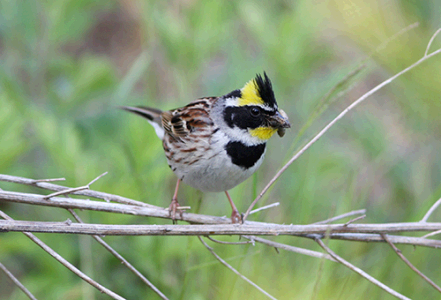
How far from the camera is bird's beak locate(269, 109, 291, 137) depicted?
9.00 feet

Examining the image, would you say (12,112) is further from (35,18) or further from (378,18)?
(378,18)

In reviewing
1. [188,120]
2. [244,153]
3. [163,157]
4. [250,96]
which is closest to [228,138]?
[244,153]

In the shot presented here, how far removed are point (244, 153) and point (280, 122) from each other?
29 centimetres

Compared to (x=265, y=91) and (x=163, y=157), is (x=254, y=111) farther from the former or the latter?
(x=163, y=157)

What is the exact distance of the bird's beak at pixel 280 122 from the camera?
2744mm

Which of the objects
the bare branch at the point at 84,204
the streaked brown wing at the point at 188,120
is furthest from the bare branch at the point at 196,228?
the streaked brown wing at the point at 188,120

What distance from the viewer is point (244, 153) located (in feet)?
9.32

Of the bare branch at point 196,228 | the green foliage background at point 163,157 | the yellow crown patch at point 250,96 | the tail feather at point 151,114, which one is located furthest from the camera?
the tail feather at point 151,114

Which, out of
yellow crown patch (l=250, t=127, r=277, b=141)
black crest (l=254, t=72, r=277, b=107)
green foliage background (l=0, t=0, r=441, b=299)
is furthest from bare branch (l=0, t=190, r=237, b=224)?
black crest (l=254, t=72, r=277, b=107)

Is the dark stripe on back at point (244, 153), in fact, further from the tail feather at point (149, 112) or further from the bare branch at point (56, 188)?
the tail feather at point (149, 112)

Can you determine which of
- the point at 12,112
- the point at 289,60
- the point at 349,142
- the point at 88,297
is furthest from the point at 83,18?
the point at 349,142

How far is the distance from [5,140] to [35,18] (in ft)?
5.42

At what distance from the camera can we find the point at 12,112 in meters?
3.04

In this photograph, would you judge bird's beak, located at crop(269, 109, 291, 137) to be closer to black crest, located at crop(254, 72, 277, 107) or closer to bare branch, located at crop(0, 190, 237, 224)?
black crest, located at crop(254, 72, 277, 107)
